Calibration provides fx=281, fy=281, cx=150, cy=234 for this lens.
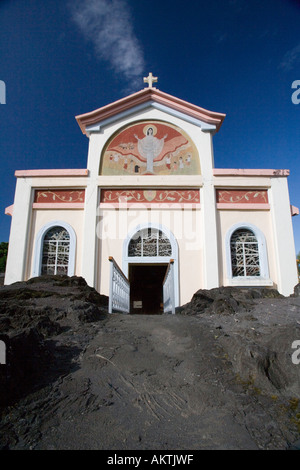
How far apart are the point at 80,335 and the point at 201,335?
1.86m

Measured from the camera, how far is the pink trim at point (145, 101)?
1104 cm

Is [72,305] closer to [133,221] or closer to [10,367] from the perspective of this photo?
[10,367]

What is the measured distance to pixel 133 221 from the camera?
33.2 ft

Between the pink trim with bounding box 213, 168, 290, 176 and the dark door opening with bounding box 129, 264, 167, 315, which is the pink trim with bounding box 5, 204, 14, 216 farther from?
the pink trim with bounding box 213, 168, 290, 176

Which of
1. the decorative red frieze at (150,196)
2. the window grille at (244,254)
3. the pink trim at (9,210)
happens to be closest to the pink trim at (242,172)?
the decorative red frieze at (150,196)

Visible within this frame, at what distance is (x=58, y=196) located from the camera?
1048cm

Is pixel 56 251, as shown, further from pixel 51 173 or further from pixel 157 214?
pixel 157 214

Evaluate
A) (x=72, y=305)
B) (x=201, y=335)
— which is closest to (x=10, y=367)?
(x=201, y=335)

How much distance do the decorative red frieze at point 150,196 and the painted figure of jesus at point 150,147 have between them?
103 cm

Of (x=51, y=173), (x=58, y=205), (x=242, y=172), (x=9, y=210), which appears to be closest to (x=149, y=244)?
(x=58, y=205)

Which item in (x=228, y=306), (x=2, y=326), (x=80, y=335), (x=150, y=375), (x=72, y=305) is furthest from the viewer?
(x=228, y=306)

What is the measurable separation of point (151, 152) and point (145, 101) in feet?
7.67

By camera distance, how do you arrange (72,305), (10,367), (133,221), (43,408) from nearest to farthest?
(43,408)
(10,367)
(72,305)
(133,221)

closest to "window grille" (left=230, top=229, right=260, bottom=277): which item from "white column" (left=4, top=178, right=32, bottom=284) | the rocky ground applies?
the rocky ground
